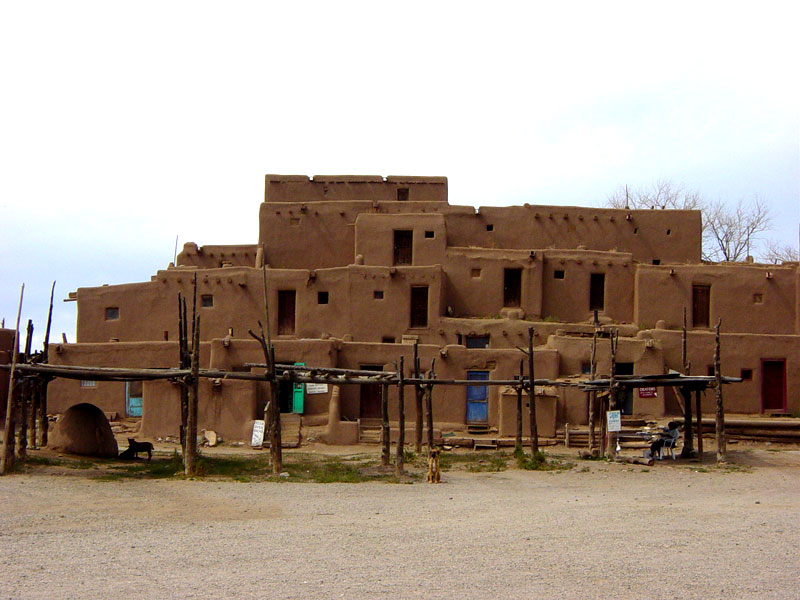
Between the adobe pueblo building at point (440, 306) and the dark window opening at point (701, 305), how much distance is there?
0.05 m

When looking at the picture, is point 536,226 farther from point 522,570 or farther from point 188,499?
point 522,570

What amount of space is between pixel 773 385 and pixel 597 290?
6.66 meters

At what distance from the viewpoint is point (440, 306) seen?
29.3 meters

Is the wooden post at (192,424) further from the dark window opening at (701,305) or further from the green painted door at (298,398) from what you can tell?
the dark window opening at (701,305)

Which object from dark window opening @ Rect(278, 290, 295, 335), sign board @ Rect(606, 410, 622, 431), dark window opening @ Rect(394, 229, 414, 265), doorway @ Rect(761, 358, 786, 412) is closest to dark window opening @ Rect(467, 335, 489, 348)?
dark window opening @ Rect(394, 229, 414, 265)

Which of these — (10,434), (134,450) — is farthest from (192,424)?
(134,450)

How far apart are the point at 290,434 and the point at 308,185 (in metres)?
12.8

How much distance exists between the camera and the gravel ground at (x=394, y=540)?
885 centimetres

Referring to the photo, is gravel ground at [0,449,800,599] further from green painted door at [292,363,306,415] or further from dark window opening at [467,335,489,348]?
dark window opening at [467,335,489,348]

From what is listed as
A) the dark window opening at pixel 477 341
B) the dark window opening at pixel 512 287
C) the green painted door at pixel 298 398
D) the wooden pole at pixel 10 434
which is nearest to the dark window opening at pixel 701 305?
the dark window opening at pixel 512 287

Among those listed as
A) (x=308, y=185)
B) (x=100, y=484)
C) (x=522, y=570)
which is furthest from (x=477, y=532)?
(x=308, y=185)

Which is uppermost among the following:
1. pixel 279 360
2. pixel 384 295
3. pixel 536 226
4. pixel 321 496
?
pixel 536 226

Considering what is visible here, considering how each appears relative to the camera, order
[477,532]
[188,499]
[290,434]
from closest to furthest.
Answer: [477,532]
[188,499]
[290,434]

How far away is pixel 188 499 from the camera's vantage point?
14.5 metres
